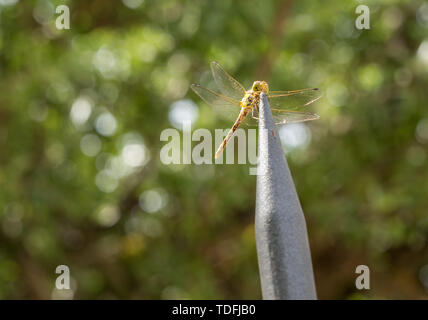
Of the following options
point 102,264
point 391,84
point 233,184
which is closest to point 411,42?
point 391,84

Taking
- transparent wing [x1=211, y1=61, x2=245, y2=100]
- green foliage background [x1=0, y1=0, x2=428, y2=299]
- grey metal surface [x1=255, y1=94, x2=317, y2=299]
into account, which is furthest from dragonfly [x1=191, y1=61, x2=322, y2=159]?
green foliage background [x1=0, y1=0, x2=428, y2=299]

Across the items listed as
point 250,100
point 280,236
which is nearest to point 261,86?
point 250,100

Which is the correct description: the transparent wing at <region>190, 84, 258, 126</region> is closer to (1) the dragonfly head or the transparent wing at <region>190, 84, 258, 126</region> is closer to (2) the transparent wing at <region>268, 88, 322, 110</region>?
(2) the transparent wing at <region>268, 88, 322, 110</region>

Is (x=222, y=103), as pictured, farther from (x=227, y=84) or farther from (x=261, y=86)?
(x=261, y=86)

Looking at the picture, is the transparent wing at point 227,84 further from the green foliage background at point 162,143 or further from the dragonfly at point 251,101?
the green foliage background at point 162,143

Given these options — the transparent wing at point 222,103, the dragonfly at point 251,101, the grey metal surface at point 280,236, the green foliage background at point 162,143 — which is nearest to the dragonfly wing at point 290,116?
the dragonfly at point 251,101

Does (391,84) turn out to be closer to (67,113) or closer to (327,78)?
(327,78)
